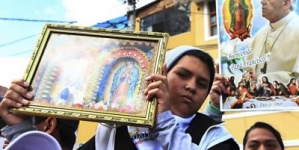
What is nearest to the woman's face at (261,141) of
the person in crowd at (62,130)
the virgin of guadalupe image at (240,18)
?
the virgin of guadalupe image at (240,18)

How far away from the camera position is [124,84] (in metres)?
1.13

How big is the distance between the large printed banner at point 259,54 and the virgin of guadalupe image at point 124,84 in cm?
65

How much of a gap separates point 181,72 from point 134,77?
16cm

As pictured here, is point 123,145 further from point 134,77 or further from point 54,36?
point 54,36

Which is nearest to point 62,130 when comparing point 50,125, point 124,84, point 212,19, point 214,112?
point 50,125

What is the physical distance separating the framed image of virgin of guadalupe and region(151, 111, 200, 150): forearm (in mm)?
41

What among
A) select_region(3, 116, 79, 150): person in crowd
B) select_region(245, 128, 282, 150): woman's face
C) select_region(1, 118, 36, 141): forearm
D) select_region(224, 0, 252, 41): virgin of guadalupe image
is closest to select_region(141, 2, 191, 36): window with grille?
select_region(245, 128, 282, 150): woman's face

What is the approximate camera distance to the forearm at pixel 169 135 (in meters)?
0.98

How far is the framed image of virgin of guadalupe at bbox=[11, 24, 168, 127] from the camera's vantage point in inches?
42.1

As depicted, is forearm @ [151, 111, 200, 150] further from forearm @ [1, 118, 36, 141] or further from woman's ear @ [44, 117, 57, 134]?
woman's ear @ [44, 117, 57, 134]

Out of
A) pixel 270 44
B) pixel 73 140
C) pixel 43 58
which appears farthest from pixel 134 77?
pixel 270 44

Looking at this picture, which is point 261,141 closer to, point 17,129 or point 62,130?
point 62,130

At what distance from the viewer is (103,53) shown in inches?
46.8

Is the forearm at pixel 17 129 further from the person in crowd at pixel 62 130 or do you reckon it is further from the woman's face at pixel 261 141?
the woman's face at pixel 261 141
